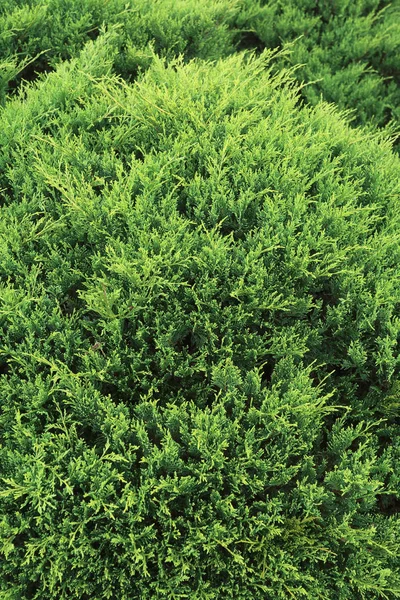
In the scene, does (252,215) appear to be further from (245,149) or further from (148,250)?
(148,250)

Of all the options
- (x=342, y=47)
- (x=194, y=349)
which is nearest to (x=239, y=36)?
(x=342, y=47)

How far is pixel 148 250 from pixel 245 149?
0.87 metres

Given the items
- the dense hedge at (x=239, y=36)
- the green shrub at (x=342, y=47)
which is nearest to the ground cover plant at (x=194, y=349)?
the dense hedge at (x=239, y=36)

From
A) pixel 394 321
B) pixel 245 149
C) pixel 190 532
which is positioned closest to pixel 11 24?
pixel 245 149

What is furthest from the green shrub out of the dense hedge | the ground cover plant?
the ground cover plant

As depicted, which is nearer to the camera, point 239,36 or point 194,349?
point 194,349

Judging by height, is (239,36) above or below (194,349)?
above

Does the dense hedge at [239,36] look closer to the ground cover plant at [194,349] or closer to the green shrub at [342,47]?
the green shrub at [342,47]

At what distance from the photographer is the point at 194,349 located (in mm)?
2932

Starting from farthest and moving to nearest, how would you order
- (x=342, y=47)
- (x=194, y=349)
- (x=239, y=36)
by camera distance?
1. (x=239, y=36)
2. (x=342, y=47)
3. (x=194, y=349)

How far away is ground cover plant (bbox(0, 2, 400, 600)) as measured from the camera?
2455 millimetres

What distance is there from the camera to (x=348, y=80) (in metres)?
5.30

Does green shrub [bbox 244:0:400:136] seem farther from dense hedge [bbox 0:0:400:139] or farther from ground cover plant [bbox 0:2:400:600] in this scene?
ground cover plant [bbox 0:2:400:600]

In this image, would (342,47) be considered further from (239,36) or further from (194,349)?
(194,349)
